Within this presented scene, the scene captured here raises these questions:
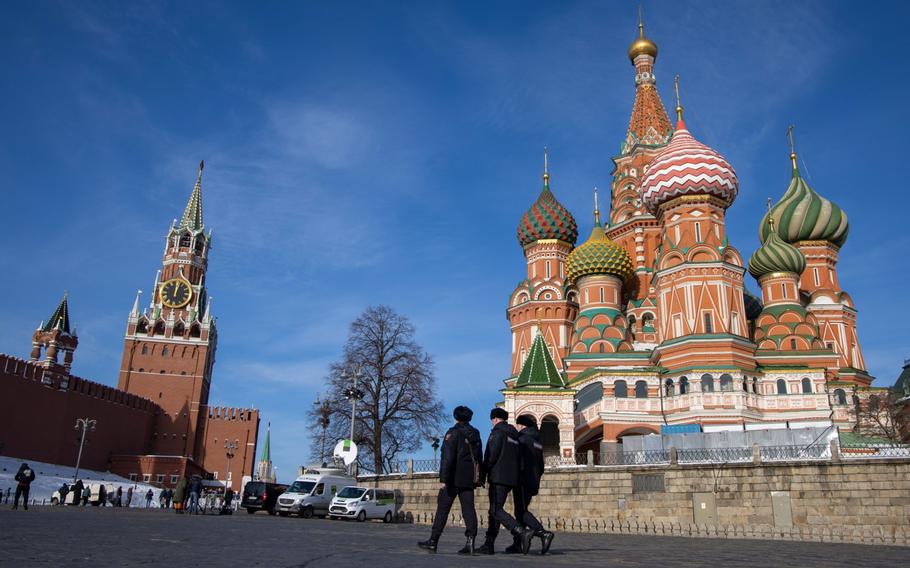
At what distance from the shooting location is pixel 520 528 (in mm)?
8172

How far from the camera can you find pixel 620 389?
36.3 m

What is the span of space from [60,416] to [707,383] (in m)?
39.4

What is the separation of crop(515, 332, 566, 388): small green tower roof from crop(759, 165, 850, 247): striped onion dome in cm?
1918

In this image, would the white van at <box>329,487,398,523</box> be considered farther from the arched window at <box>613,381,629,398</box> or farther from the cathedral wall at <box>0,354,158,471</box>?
the cathedral wall at <box>0,354,158,471</box>

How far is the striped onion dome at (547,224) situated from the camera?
48.1 m

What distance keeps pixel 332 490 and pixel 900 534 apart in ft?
53.1

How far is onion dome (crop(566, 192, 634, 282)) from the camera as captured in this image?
42.2 m

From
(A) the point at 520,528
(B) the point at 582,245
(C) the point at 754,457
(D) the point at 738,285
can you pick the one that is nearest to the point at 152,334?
(B) the point at 582,245

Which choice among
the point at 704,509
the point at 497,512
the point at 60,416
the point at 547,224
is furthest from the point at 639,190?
the point at 497,512

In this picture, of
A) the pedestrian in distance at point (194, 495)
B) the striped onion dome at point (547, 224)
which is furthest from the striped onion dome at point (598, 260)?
the pedestrian in distance at point (194, 495)

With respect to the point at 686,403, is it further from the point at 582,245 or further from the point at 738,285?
the point at 582,245

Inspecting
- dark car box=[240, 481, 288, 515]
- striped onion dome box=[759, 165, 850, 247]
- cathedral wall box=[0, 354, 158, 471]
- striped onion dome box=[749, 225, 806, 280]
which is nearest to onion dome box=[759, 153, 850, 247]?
striped onion dome box=[759, 165, 850, 247]

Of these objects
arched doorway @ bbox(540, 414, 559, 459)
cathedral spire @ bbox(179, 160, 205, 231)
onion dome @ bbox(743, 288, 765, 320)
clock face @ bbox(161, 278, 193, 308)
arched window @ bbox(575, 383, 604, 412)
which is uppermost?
cathedral spire @ bbox(179, 160, 205, 231)

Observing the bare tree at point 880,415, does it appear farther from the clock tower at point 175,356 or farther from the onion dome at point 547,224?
the clock tower at point 175,356
